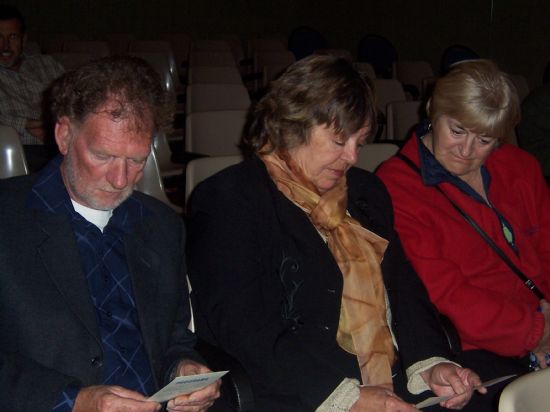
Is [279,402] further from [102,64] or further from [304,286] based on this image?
[102,64]

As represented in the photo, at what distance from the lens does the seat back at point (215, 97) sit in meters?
4.51

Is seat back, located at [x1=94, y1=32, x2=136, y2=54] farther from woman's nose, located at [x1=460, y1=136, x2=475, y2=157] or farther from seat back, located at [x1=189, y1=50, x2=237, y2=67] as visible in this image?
woman's nose, located at [x1=460, y1=136, x2=475, y2=157]

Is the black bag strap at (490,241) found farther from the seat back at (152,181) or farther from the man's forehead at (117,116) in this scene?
the seat back at (152,181)

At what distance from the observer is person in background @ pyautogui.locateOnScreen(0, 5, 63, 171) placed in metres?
4.02

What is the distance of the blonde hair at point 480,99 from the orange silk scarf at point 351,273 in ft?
1.77

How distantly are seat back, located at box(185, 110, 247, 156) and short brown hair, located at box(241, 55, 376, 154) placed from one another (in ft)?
5.56

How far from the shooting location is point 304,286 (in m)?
1.94

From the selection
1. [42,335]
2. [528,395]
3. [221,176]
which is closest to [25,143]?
[221,176]

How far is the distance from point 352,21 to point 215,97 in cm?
724

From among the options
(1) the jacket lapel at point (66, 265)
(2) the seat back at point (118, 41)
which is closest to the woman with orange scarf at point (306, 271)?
(1) the jacket lapel at point (66, 265)

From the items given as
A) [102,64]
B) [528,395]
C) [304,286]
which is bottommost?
[304,286]

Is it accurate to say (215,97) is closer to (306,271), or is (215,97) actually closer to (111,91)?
(306,271)

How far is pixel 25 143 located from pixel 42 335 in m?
2.69

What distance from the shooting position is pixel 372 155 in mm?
3111
